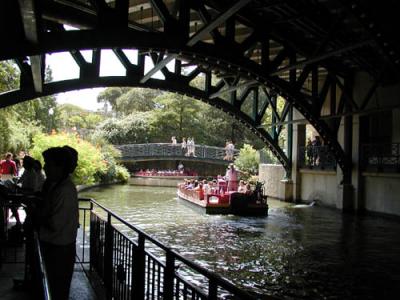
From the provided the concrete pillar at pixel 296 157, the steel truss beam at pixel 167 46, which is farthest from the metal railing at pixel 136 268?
the concrete pillar at pixel 296 157

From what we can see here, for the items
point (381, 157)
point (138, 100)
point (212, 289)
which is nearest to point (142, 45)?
point (212, 289)

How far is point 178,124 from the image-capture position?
156 feet

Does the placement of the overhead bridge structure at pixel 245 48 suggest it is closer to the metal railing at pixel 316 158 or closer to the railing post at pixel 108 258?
the metal railing at pixel 316 158

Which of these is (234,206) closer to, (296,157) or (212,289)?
(296,157)

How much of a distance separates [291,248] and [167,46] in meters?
5.66

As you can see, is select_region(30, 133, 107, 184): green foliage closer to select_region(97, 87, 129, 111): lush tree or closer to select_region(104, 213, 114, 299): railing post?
select_region(104, 213, 114, 299): railing post

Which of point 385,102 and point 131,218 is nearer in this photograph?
point 131,218

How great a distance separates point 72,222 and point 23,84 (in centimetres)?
977

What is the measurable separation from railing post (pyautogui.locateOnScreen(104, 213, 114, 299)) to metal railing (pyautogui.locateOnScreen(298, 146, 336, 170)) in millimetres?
16094

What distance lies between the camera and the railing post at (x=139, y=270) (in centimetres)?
409

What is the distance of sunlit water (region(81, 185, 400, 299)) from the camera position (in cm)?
791

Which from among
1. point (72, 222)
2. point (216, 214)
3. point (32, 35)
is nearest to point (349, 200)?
point (216, 214)

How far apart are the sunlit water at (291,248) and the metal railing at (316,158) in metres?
2.57

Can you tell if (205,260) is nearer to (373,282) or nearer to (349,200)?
(373,282)
